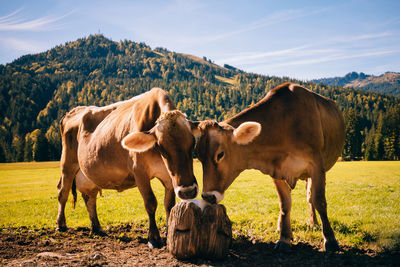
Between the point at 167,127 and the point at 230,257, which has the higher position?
the point at 167,127

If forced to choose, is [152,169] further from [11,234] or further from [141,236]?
[11,234]

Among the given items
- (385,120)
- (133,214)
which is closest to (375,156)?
(385,120)

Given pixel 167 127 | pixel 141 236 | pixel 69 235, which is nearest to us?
pixel 167 127

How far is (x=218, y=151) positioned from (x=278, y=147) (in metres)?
1.51

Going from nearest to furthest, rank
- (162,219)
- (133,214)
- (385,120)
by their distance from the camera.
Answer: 1. (162,219)
2. (133,214)
3. (385,120)

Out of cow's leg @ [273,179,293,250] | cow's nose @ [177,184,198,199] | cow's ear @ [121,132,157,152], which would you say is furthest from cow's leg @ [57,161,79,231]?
cow's leg @ [273,179,293,250]

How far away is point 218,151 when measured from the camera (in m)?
5.55

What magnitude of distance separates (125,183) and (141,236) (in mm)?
1670

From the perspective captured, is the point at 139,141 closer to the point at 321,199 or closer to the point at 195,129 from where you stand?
the point at 195,129

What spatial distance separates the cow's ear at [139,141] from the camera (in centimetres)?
538

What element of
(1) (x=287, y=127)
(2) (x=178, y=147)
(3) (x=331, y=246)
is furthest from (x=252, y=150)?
(3) (x=331, y=246)

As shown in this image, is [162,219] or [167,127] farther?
[162,219]

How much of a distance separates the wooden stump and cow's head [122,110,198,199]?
1.24 ft

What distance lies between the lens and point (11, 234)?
26.7 feet
